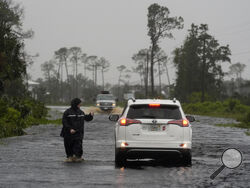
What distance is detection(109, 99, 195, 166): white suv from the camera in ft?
44.0

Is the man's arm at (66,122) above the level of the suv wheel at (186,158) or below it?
above

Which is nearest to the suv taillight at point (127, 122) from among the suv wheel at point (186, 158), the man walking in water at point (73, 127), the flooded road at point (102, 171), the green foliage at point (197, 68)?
the flooded road at point (102, 171)

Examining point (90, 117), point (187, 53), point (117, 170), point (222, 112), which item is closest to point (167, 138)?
point (117, 170)

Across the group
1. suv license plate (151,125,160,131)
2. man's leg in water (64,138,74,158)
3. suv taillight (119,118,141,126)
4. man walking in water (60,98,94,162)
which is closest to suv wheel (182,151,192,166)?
suv license plate (151,125,160,131)

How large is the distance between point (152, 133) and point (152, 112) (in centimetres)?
61

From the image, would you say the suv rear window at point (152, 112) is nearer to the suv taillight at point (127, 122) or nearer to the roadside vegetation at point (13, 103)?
the suv taillight at point (127, 122)

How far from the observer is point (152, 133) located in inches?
530

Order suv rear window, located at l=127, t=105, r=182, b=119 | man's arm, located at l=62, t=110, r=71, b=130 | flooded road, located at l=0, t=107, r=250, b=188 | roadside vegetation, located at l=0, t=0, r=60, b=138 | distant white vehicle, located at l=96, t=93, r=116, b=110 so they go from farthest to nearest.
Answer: distant white vehicle, located at l=96, t=93, r=116, b=110, roadside vegetation, located at l=0, t=0, r=60, b=138, man's arm, located at l=62, t=110, r=71, b=130, suv rear window, located at l=127, t=105, r=182, b=119, flooded road, located at l=0, t=107, r=250, b=188

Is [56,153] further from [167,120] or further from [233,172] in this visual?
[233,172]

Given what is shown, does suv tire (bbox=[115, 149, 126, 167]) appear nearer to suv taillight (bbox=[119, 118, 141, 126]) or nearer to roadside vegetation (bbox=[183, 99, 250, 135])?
suv taillight (bbox=[119, 118, 141, 126])

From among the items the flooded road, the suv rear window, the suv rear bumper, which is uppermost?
the suv rear window

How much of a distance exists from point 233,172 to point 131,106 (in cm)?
277

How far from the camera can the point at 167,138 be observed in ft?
44.2

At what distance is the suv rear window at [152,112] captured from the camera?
1360cm
